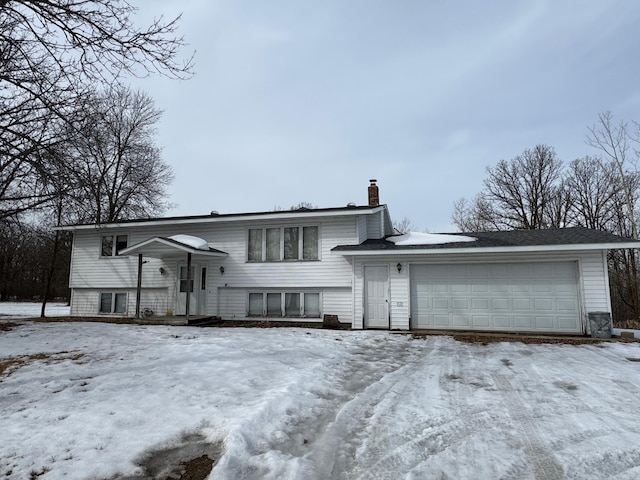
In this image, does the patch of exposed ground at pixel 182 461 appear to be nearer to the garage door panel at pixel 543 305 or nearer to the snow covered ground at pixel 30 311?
the garage door panel at pixel 543 305

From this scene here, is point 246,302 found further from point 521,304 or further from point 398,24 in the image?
point 398,24

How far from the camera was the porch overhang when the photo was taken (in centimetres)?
1261

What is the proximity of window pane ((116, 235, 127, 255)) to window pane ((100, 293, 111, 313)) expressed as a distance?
6.58 ft

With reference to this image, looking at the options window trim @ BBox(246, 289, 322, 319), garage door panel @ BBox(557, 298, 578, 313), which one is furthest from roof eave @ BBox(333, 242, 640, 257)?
window trim @ BBox(246, 289, 322, 319)

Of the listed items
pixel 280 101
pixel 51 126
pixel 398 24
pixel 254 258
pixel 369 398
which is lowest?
pixel 369 398

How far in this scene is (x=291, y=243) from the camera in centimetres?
1379

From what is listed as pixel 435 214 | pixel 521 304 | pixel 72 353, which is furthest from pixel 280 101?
pixel 435 214

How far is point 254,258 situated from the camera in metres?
14.1

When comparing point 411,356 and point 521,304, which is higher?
point 521,304

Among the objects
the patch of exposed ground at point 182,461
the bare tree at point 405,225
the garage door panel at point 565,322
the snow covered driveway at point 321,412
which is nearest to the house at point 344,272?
the garage door panel at point 565,322

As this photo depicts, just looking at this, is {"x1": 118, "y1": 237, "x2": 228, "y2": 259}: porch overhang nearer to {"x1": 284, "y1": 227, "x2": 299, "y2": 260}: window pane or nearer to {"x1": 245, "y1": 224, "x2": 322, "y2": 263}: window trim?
{"x1": 245, "y1": 224, "x2": 322, "y2": 263}: window trim

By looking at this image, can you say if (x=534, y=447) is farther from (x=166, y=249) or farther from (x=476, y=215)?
(x=476, y=215)

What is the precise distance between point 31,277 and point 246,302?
42.7 meters

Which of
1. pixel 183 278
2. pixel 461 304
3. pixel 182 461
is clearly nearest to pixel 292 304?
pixel 183 278
